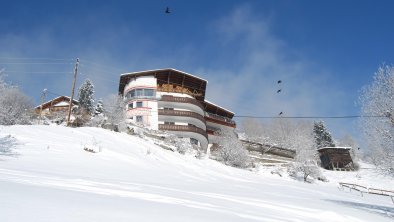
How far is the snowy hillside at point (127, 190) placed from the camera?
570 cm

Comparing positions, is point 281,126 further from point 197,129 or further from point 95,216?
point 95,216

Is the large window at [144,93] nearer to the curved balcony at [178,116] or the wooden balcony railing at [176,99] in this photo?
the wooden balcony railing at [176,99]

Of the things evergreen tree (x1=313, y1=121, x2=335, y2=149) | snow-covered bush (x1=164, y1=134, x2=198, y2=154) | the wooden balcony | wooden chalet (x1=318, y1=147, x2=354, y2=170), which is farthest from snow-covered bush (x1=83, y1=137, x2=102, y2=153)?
evergreen tree (x1=313, y1=121, x2=335, y2=149)

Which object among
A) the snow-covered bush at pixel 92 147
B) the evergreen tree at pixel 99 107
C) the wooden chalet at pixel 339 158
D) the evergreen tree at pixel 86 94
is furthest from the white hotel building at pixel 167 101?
the snow-covered bush at pixel 92 147

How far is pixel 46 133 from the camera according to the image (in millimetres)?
23484

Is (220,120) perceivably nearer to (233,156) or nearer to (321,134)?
(233,156)

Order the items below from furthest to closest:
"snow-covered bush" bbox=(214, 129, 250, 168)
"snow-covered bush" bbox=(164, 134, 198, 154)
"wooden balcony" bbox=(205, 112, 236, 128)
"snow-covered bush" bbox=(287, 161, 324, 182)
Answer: "wooden balcony" bbox=(205, 112, 236, 128)
"snow-covered bush" bbox=(287, 161, 324, 182)
"snow-covered bush" bbox=(214, 129, 250, 168)
"snow-covered bush" bbox=(164, 134, 198, 154)

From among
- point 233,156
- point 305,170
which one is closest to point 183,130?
point 233,156

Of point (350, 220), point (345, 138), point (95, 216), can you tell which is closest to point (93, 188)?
point (95, 216)

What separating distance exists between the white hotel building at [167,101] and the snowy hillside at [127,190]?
1936 cm

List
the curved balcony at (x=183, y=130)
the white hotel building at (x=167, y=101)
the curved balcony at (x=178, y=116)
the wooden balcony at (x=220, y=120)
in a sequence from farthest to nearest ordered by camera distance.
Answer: the wooden balcony at (x=220, y=120)
the curved balcony at (x=178, y=116)
the white hotel building at (x=167, y=101)
the curved balcony at (x=183, y=130)

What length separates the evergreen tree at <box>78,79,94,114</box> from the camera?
228 ft

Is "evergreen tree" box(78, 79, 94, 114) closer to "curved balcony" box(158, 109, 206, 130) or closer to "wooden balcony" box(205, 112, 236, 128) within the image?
"curved balcony" box(158, 109, 206, 130)

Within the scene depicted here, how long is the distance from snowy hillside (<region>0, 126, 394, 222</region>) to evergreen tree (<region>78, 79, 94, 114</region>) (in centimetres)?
4178
